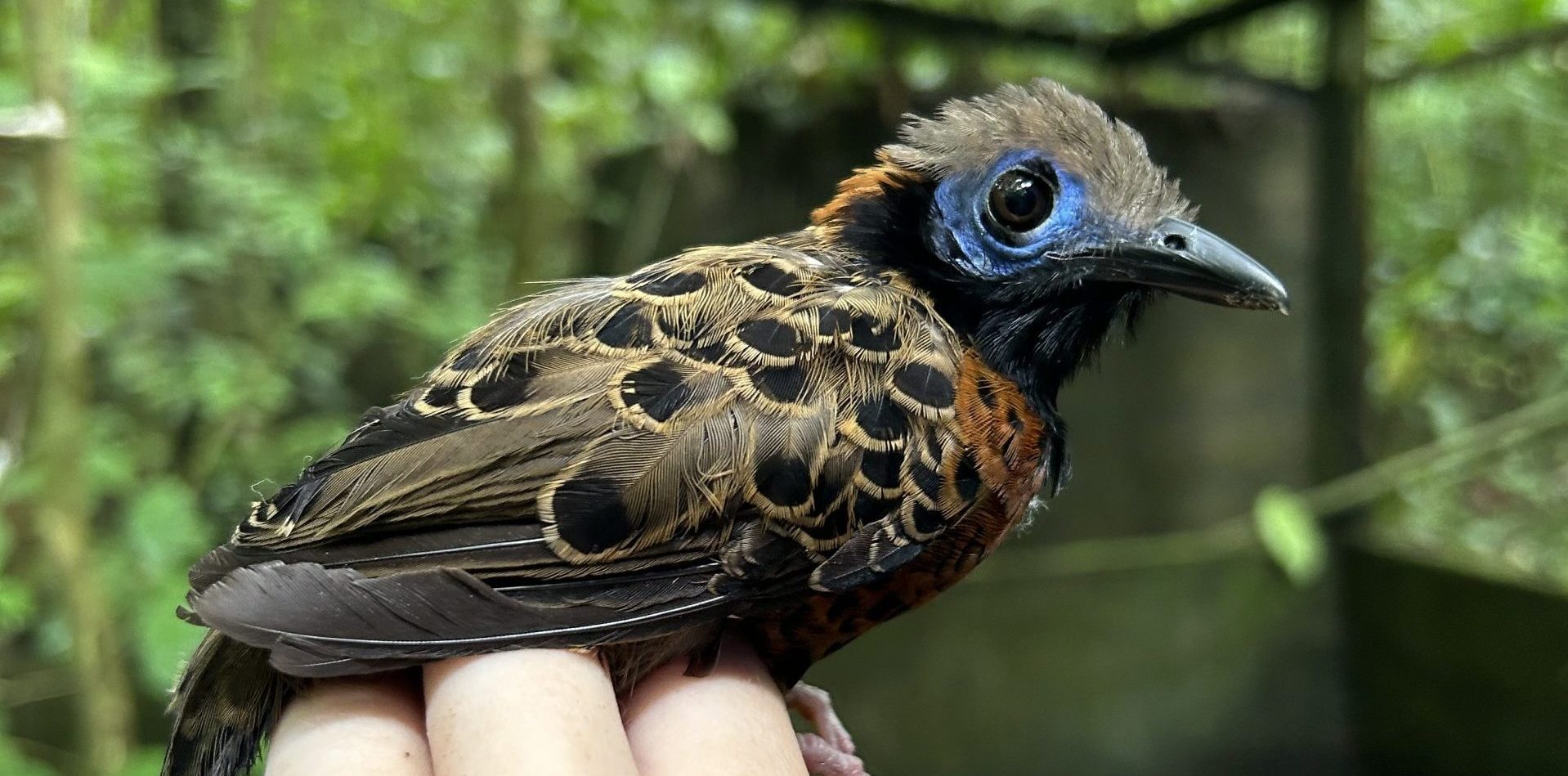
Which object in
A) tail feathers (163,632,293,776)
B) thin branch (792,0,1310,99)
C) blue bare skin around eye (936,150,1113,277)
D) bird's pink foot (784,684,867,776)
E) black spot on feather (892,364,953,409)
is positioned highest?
thin branch (792,0,1310,99)

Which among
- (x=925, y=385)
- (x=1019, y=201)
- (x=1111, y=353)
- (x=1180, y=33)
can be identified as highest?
(x=1180, y=33)

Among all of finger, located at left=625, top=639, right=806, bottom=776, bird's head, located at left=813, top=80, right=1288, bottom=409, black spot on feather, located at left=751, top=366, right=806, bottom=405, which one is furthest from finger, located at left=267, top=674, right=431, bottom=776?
bird's head, located at left=813, top=80, right=1288, bottom=409

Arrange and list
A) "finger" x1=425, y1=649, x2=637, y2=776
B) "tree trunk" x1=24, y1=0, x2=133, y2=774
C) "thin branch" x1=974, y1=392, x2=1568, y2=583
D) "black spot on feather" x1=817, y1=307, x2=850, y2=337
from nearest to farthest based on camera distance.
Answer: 1. "finger" x1=425, y1=649, x2=637, y2=776
2. "black spot on feather" x1=817, y1=307, x2=850, y2=337
3. "tree trunk" x1=24, y1=0, x2=133, y2=774
4. "thin branch" x1=974, y1=392, x2=1568, y2=583

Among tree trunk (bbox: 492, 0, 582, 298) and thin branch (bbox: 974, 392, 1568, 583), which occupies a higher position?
tree trunk (bbox: 492, 0, 582, 298)

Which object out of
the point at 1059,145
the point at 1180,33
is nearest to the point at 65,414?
the point at 1059,145

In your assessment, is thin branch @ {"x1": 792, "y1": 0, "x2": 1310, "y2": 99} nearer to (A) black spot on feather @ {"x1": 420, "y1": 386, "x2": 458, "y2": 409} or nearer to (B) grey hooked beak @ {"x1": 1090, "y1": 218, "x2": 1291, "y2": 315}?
(B) grey hooked beak @ {"x1": 1090, "y1": 218, "x2": 1291, "y2": 315}

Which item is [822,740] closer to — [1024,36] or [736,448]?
[736,448]
